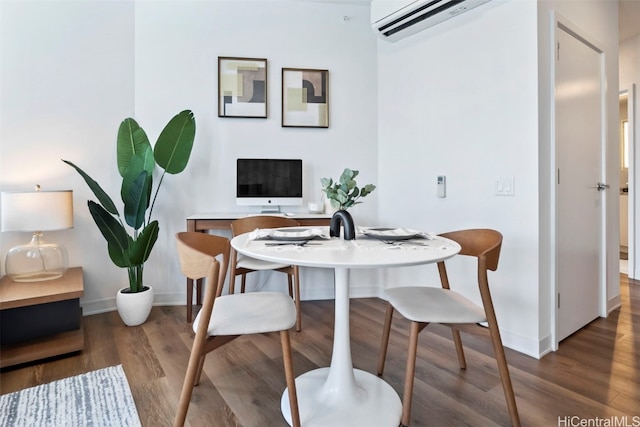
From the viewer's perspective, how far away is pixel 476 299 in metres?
2.39

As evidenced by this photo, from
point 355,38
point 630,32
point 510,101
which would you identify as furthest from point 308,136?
point 630,32

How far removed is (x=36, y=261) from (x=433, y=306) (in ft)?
8.59

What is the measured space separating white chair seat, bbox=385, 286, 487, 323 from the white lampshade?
2217 mm

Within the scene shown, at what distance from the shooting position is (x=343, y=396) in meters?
1.50

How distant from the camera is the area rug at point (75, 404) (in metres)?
1.46

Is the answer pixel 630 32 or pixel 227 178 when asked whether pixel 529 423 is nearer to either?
pixel 227 178

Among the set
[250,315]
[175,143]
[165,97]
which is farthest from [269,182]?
[250,315]

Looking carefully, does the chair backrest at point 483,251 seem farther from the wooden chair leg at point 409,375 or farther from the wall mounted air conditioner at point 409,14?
the wall mounted air conditioner at point 409,14

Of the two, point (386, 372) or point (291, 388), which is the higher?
point (291, 388)

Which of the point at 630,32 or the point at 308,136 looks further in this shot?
the point at 630,32

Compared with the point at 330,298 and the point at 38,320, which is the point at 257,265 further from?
the point at 38,320

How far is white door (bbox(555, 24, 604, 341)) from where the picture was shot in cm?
218

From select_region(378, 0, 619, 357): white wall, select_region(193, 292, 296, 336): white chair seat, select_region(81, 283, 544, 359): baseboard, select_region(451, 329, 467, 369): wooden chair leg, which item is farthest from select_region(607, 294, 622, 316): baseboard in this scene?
select_region(193, 292, 296, 336): white chair seat

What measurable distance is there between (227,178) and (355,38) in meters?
1.77
